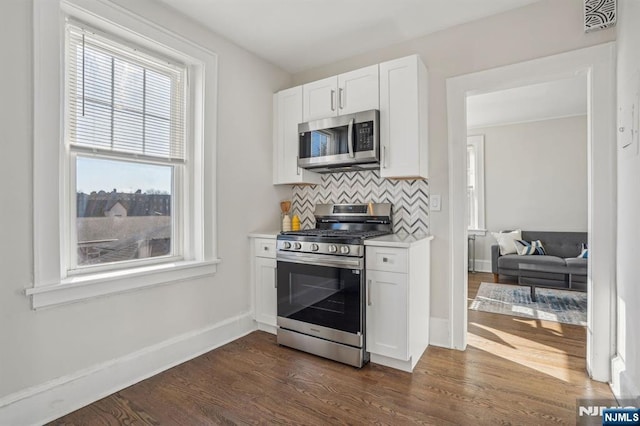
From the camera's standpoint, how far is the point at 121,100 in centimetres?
224

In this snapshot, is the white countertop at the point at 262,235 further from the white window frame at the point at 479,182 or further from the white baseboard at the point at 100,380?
the white window frame at the point at 479,182

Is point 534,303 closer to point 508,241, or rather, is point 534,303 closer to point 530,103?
point 508,241

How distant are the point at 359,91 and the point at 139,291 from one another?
2.30 meters

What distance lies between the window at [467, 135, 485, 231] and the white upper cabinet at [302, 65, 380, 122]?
4.05 m

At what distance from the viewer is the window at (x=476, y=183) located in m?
5.95

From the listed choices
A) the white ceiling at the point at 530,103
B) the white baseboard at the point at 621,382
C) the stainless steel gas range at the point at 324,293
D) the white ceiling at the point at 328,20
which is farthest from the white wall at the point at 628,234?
the white ceiling at the point at 530,103

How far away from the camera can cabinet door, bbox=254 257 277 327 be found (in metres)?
2.95

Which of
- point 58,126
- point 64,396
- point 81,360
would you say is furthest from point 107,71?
point 64,396

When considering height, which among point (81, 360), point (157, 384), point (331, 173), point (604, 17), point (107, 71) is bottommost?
point (157, 384)

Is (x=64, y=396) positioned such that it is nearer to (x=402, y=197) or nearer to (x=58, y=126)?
(x=58, y=126)

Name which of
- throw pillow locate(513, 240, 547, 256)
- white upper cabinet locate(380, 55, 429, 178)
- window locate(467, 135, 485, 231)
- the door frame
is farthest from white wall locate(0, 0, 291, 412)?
window locate(467, 135, 485, 231)

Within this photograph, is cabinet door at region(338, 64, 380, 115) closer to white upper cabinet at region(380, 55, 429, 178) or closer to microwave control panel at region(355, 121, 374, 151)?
white upper cabinet at region(380, 55, 429, 178)

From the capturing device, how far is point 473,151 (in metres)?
6.06

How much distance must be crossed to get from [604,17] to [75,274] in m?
3.76
